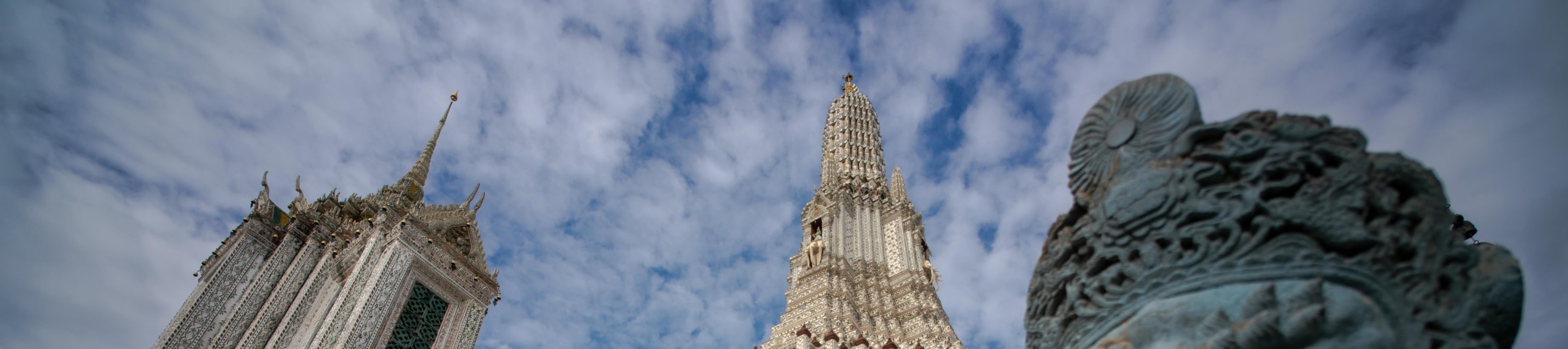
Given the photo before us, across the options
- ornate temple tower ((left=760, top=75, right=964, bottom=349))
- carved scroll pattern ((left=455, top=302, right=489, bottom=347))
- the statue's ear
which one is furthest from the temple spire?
the statue's ear

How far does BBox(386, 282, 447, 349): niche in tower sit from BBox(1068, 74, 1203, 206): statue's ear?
1495cm

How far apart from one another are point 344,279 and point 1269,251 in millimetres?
17400

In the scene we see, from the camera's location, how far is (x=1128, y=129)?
278 centimetres

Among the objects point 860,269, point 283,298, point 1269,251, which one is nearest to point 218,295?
point 283,298

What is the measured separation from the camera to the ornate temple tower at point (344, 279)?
1519 centimetres

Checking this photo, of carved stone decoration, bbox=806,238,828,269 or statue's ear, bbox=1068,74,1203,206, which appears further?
carved stone decoration, bbox=806,238,828,269

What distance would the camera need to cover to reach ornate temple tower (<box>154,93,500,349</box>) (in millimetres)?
15188

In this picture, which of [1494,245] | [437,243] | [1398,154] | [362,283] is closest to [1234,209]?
[1398,154]

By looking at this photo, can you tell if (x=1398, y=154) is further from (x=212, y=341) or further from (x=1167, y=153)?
(x=212, y=341)

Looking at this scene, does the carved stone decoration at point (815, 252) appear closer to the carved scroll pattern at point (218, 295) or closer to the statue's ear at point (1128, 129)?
the statue's ear at point (1128, 129)

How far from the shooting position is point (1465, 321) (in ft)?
6.80

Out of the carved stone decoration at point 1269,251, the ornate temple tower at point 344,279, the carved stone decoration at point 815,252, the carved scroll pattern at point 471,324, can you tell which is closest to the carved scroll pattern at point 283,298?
the ornate temple tower at point 344,279

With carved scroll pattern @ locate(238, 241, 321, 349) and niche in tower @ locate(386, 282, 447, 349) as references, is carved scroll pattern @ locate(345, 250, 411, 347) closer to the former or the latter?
niche in tower @ locate(386, 282, 447, 349)

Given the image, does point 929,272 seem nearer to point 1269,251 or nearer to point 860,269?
point 860,269
